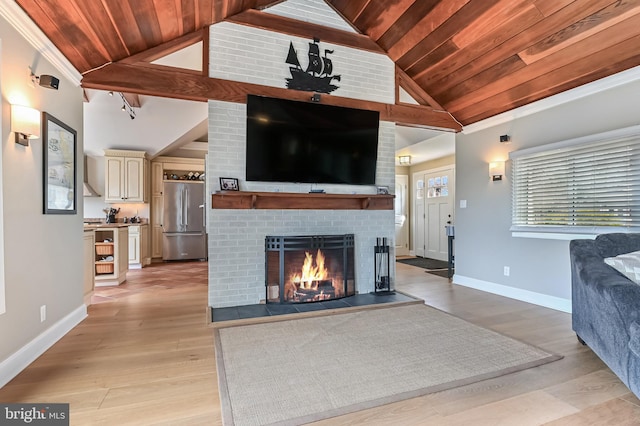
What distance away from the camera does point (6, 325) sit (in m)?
2.05

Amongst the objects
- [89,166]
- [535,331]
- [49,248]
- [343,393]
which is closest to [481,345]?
[535,331]

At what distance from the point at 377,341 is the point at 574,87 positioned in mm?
3346

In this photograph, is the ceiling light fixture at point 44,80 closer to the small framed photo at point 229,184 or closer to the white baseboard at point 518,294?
the small framed photo at point 229,184

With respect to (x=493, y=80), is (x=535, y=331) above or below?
below

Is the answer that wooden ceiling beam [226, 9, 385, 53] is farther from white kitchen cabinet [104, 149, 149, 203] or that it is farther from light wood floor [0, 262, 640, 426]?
white kitchen cabinet [104, 149, 149, 203]

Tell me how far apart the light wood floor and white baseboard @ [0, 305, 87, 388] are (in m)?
0.05

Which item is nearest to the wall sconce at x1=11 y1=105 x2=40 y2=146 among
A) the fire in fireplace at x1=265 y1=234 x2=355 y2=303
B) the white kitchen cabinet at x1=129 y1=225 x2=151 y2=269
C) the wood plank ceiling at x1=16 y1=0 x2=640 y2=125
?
the wood plank ceiling at x1=16 y1=0 x2=640 y2=125

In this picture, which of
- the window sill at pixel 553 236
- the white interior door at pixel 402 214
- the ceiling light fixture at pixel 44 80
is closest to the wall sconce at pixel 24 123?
the ceiling light fixture at pixel 44 80

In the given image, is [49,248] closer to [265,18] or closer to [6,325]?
[6,325]

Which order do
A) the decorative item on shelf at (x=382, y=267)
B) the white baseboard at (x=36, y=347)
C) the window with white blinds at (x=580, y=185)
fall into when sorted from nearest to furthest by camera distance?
the white baseboard at (x=36, y=347), the window with white blinds at (x=580, y=185), the decorative item on shelf at (x=382, y=267)

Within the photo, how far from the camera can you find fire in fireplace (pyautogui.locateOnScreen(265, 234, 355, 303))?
11.9 feet

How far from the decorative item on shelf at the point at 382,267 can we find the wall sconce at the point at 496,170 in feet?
5.61

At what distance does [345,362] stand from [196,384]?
0.99 m

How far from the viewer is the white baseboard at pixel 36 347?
6.63 feet
